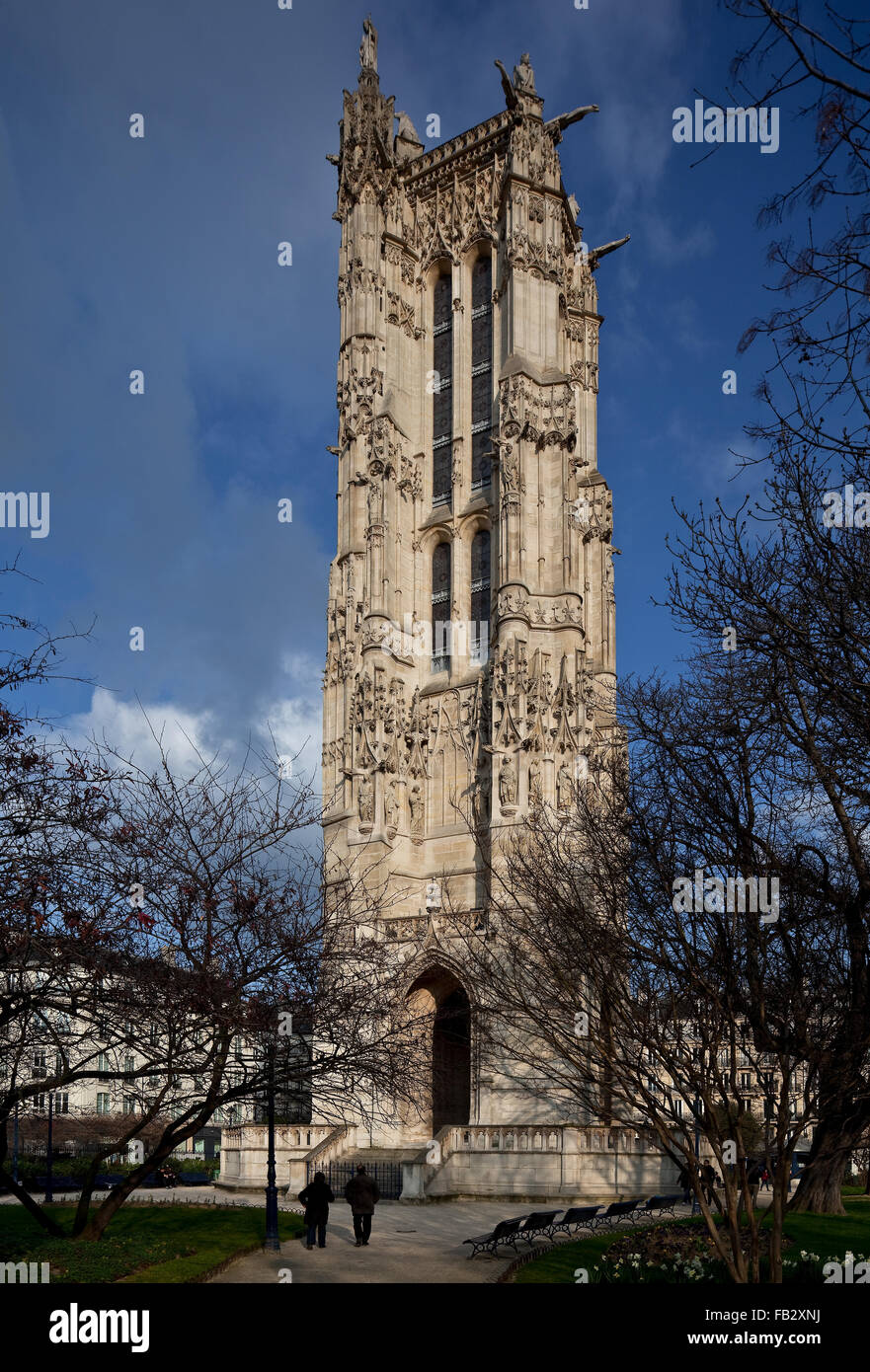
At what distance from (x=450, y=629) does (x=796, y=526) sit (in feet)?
102

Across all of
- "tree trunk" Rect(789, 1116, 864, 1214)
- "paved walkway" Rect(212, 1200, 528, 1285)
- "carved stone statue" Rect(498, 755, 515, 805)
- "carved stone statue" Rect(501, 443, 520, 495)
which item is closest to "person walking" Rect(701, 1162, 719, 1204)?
"paved walkway" Rect(212, 1200, 528, 1285)

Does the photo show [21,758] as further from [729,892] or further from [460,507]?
[460,507]

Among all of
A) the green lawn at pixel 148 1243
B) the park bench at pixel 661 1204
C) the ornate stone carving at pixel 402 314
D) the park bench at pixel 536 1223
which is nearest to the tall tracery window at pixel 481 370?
the ornate stone carving at pixel 402 314

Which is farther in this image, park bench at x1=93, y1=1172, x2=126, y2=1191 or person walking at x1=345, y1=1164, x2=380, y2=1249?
park bench at x1=93, y1=1172, x2=126, y2=1191

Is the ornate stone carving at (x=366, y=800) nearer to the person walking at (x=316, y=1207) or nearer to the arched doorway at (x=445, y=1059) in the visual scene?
the arched doorway at (x=445, y=1059)

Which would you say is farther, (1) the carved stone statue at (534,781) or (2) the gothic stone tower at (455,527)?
(2) the gothic stone tower at (455,527)

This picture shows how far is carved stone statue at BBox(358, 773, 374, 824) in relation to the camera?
37562mm

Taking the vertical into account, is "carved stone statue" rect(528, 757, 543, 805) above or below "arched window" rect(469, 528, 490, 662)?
below

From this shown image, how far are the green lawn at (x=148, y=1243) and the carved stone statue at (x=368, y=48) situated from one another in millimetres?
42218

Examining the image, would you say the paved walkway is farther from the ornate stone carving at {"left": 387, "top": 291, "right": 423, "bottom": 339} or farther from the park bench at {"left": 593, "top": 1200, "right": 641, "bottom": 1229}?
the ornate stone carving at {"left": 387, "top": 291, "right": 423, "bottom": 339}

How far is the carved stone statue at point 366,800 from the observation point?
3756 centimetres

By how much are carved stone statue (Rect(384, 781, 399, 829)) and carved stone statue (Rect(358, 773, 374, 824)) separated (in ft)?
1.43

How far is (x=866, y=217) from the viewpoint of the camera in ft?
22.7

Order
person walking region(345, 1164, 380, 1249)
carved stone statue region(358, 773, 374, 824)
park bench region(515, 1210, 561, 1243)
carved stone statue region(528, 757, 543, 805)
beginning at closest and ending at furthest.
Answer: park bench region(515, 1210, 561, 1243) < person walking region(345, 1164, 380, 1249) < carved stone statue region(528, 757, 543, 805) < carved stone statue region(358, 773, 374, 824)
